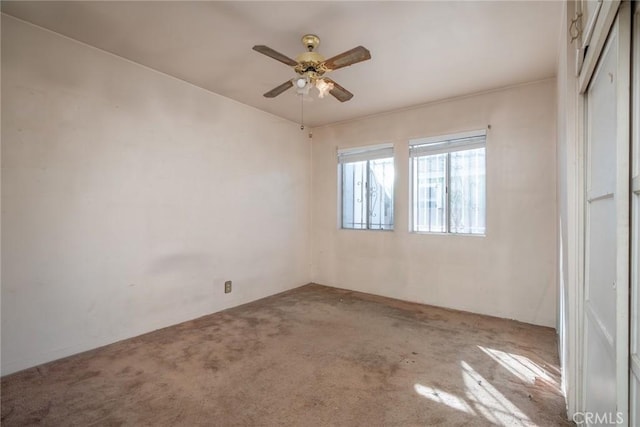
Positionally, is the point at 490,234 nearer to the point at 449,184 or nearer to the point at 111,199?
the point at 449,184

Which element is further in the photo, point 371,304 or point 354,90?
point 371,304

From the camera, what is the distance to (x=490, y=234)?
336cm

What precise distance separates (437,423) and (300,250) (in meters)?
3.21

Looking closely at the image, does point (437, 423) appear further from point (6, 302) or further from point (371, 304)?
point (6, 302)

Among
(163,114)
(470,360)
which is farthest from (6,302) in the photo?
(470,360)

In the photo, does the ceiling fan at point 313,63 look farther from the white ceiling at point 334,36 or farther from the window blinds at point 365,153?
the window blinds at point 365,153

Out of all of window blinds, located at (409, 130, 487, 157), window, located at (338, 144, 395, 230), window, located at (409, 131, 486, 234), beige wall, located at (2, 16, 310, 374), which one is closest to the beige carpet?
beige wall, located at (2, 16, 310, 374)

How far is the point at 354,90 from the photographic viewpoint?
3311mm

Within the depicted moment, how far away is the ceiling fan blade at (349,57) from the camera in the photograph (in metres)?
1.89

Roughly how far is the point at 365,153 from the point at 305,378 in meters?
3.15

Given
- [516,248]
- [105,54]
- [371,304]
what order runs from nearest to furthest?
[105,54]
[516,248]
[371,304]

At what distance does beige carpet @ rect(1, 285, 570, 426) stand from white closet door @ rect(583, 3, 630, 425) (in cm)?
64

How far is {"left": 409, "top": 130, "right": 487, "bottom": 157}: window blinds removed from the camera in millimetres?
3451

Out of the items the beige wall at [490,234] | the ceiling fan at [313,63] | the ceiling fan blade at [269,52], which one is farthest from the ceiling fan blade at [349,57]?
the beige wall at [490,234]
